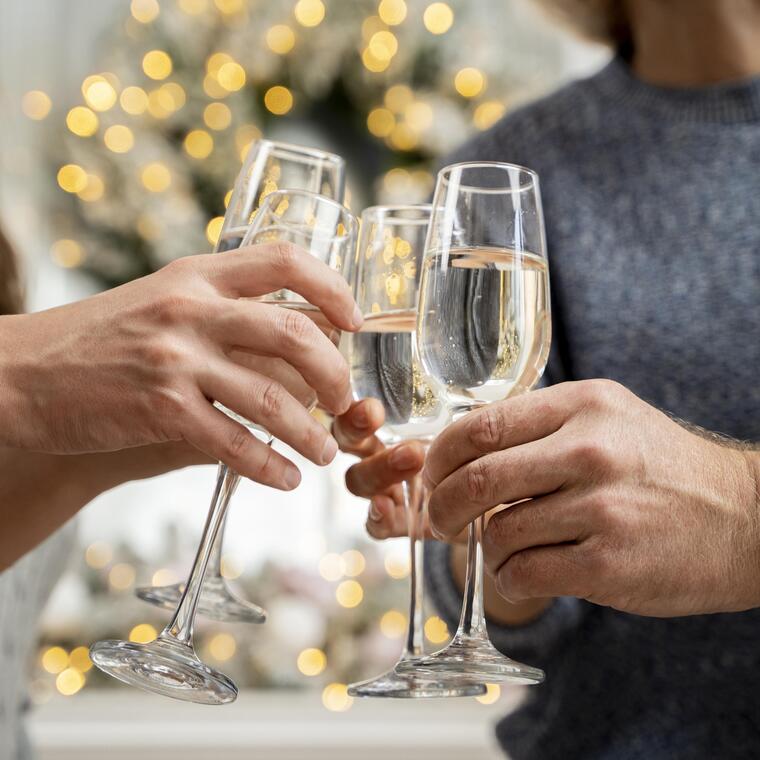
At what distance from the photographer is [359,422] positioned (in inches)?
31.4

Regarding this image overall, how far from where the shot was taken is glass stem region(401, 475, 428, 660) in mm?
762

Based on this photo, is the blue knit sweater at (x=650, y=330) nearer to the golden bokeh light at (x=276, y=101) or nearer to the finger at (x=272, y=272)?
the finger at (x=272, y=272)

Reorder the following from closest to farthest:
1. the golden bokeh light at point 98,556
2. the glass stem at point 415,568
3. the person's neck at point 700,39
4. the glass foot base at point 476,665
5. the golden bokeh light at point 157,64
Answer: the glass foot base at point 476,665, the glass stem at point 415,568, the person's neck at point 700,39, the golden bokeh light at point 98,556, the golden bokeh light at point 157,64

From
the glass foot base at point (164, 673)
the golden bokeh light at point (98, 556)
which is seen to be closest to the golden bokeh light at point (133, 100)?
the golden bokeh light at point (98, 556)

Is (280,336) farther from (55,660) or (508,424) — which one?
(55,660)

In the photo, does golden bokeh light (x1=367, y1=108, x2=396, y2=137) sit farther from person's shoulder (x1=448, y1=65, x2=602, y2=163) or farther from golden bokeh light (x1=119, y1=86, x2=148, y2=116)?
person's shoulder (x1=448, y1=65, x2=602, y2=163)

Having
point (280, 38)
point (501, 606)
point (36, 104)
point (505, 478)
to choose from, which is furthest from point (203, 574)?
point (36, 104)

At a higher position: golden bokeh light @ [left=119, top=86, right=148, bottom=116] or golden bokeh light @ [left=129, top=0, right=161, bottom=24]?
golden bokeh light @ [left=129, top=0, right=161, bottom=24]

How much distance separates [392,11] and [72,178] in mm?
1036

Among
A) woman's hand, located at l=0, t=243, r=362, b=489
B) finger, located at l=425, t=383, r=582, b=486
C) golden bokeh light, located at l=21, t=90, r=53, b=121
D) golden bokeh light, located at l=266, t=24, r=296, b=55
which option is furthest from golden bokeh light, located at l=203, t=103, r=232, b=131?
finger, located at l=425, t=383, r=582, b=486

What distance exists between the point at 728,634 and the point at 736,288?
0.38m

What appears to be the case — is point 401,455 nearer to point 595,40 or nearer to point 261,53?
point 595,40

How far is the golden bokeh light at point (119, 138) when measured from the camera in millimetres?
2816

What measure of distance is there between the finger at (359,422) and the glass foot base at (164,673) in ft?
0.76
